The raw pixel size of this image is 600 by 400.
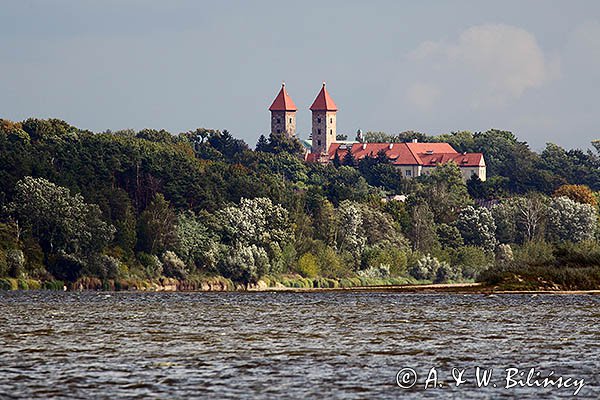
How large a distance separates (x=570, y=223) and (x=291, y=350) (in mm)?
125714

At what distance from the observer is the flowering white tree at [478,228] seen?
6526 inches

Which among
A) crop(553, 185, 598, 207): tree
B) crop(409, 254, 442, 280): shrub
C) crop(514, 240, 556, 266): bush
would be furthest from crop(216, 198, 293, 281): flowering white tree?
crop(553, 185, 598, 207): tree

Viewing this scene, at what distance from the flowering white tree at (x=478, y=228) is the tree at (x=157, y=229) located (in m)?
42.3

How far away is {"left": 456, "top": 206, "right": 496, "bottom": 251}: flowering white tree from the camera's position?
544 feet

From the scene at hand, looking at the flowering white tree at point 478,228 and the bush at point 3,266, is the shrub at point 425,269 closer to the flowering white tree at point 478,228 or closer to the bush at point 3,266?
the flowering white tree at point 478,228

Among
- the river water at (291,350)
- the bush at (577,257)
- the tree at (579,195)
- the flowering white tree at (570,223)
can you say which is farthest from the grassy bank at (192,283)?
the tree at (579,195)

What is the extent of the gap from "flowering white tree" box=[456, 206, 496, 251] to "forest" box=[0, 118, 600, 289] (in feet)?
0.57

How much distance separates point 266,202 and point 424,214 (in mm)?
27731

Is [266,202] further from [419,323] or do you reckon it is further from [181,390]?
[181,390]

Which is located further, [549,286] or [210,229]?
[210,229]

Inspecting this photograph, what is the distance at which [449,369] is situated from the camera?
131 feet

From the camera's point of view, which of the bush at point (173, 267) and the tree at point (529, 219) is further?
the tree at point (529, 219)

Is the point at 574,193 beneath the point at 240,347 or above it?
above

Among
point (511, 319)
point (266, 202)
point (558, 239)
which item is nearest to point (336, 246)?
point (266, 202)
